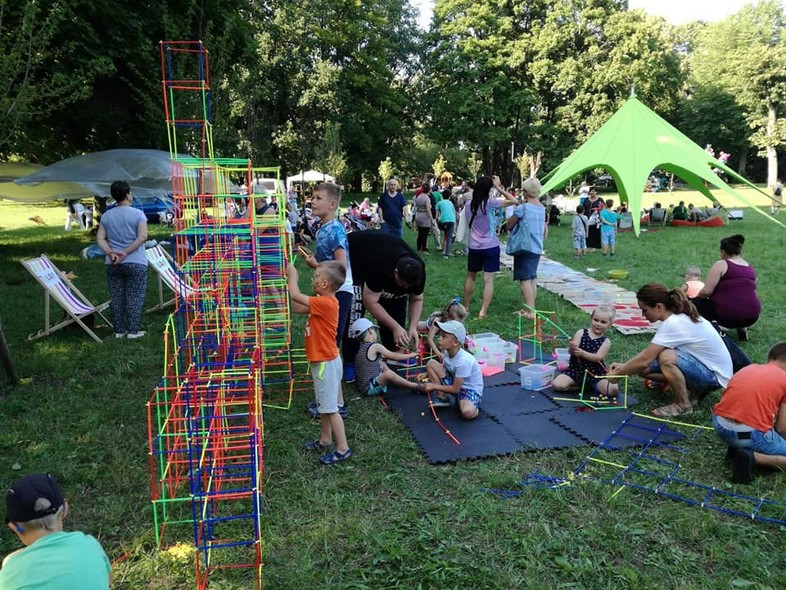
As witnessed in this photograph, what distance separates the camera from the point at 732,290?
243 inches

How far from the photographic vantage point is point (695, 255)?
40.6 ft

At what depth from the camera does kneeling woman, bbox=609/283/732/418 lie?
175 inches

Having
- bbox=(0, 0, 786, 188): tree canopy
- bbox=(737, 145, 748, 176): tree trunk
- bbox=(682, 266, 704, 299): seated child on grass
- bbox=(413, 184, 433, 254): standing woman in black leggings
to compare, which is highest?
bbox=(0, 0, 786, 188): tree canopy

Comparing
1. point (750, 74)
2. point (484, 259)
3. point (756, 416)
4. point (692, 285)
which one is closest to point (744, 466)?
point (756, 416)

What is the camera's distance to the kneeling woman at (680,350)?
4.45 m

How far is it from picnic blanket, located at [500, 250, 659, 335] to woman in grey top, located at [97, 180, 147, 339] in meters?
5.97

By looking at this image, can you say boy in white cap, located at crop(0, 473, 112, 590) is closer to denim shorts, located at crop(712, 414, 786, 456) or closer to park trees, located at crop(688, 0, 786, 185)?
denim shorts, located at crop(712, 414, 786, 456)

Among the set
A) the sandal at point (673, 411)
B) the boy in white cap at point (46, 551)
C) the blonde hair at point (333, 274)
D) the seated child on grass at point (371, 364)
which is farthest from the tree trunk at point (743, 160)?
the boy in white cap at point (46, 551)

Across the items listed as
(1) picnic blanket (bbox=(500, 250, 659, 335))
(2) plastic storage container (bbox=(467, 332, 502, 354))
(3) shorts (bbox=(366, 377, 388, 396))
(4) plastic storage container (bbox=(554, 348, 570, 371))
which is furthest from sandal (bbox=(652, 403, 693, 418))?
(3) shorts (bbox=(366, 377, 388, 396))

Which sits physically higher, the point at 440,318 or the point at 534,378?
the point at 440,318

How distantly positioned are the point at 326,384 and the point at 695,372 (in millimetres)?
3037

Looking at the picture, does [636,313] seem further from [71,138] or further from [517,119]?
[517,119]

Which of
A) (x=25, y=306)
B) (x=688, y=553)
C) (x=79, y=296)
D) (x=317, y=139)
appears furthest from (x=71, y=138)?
(x=317, y=139)

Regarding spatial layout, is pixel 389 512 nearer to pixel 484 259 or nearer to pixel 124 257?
pixel 484 259
